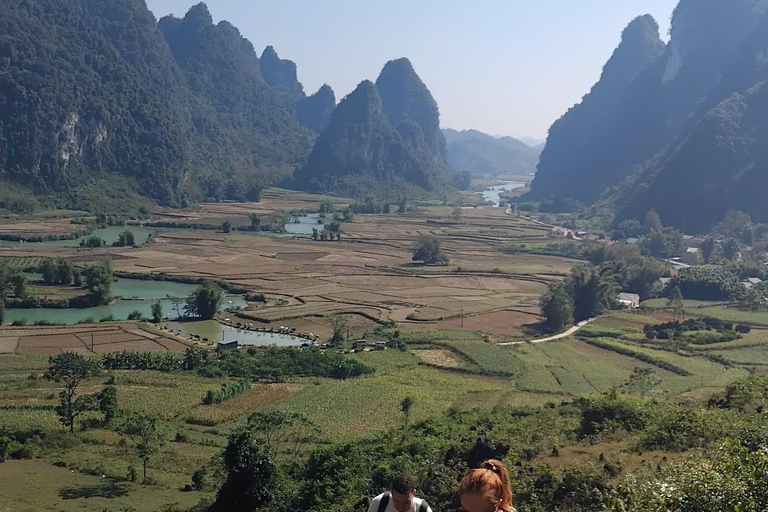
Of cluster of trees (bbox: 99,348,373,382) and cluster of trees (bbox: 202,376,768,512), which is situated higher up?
cluster of trees (bbox: 202,376,768,512)

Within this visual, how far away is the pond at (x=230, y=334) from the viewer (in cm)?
3897

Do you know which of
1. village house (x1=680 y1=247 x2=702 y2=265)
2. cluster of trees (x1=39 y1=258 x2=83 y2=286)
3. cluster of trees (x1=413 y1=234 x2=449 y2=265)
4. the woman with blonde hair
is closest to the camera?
the woman with blonde hair

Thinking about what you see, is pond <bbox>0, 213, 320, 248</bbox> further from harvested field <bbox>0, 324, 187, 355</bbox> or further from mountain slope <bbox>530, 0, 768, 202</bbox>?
mountain slope <bbox>530, 0, 768, 202</bbox>

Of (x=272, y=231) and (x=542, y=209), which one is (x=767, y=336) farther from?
(x=542, y=209)

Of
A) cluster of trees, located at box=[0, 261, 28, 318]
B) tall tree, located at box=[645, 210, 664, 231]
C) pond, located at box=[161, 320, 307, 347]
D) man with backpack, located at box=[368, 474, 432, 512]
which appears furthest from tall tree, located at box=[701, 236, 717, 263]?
man with backpack, located at box=[368, 474, 432, 512]

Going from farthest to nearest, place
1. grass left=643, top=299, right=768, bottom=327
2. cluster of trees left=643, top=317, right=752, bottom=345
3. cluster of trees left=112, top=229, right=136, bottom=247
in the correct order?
cluster of trees left=112, top=229, right=136, bottom=247, grass left=643, top=299, right=768, bottom=327, cluster of trees left=643, top=317, right=752, bottom=345

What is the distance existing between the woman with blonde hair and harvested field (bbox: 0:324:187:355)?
33.5 m

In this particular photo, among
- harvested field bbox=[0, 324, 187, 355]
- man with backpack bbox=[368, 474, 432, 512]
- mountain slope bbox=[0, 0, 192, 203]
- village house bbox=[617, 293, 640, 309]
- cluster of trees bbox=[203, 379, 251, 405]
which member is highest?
mountain slope bbox=[0, 0, 192, 203]

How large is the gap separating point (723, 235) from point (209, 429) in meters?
74.7

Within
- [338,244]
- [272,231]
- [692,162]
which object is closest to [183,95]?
[272,231]

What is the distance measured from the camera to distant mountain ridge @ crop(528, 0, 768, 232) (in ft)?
300

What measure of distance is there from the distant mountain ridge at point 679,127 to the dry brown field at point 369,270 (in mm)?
21464

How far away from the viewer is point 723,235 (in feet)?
270

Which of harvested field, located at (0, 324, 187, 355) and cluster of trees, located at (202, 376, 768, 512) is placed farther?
harvested field, located at (0, 324, 187, 355)
